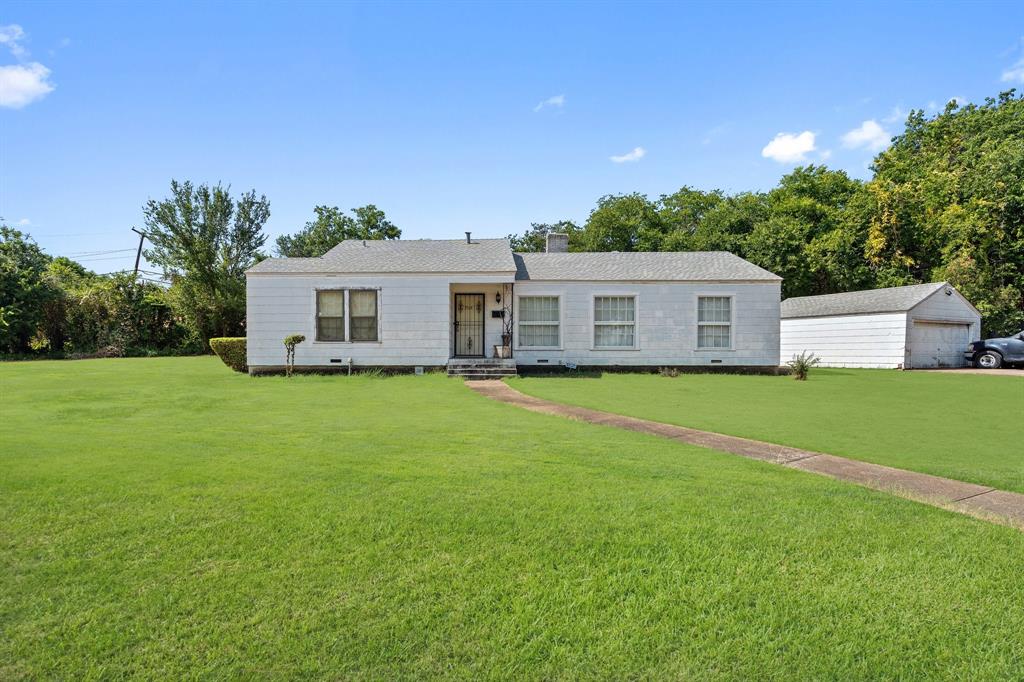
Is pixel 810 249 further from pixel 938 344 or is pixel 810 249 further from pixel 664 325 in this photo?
pixel 664 325

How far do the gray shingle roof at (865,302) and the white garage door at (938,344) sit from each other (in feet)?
3.48

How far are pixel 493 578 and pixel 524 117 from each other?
50.7 ft

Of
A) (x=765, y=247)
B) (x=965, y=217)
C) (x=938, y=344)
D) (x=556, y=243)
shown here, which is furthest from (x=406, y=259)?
(x=965, y=217)

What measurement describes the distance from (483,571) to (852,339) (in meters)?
24.1

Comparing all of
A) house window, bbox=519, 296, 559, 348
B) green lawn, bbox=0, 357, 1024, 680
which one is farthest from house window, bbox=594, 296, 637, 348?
green lawn, bbox=0, 357, 1024, 680

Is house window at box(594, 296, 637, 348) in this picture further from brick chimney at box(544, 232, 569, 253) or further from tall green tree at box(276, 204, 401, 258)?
tall green tree at box(276, 204, 401, 258)

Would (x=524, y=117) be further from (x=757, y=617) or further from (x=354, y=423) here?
(x=757, y=617)

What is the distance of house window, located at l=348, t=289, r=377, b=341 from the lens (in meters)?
16.1

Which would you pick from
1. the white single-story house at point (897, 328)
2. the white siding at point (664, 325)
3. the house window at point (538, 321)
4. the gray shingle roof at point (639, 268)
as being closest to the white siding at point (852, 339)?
the white single-story house at point (897, 328)

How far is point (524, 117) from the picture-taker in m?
15.7

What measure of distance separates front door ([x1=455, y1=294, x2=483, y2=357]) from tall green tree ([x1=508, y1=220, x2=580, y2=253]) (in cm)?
2925

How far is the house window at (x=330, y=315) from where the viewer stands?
16.1 metres

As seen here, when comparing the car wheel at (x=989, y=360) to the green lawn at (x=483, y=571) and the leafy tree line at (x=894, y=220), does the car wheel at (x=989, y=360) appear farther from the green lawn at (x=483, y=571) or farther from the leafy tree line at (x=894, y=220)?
the green lawn at (x=483, y=571)

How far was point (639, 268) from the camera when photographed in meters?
17.6
